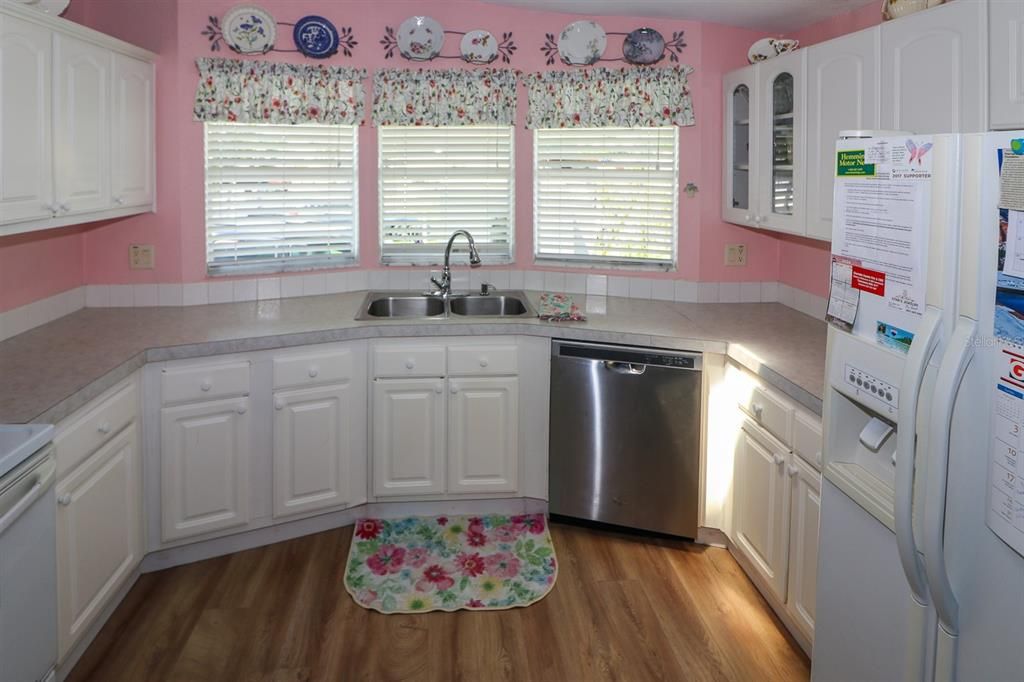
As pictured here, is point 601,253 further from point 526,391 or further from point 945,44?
point 945,44

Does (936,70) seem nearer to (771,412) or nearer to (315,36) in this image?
(771,412)

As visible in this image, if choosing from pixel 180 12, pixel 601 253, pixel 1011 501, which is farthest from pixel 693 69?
pixel 1011 501

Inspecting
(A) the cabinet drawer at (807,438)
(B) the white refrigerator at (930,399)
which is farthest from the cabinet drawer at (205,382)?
(B) the white refrigerator at (930,399)

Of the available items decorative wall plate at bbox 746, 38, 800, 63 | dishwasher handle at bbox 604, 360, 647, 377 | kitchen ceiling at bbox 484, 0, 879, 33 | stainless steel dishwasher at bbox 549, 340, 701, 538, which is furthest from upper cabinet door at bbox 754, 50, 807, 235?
dishwasher handle at bbox 604, 360, 647, 377

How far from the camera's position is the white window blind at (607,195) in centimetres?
440

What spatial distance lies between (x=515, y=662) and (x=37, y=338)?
2.16m

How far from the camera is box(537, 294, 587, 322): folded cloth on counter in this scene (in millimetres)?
3871

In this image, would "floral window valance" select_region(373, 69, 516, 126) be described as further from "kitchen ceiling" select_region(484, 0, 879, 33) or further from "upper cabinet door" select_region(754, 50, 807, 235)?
"upper cabinet door" select_region(754, 50, 807, 235)

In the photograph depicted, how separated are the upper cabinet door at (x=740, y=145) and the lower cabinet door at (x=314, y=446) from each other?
193 centimetres

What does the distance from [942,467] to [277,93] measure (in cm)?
343

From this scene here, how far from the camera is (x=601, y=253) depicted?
4555 millimetres

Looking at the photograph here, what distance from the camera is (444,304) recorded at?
171 inches

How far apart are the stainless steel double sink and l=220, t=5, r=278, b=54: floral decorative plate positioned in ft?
4.19

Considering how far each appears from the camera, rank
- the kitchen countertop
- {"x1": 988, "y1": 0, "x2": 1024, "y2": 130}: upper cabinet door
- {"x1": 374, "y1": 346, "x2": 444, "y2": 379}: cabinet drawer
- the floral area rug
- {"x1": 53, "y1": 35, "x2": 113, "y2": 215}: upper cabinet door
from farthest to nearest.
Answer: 1. {"x1": 374, "y1": 346, "x2": 444, "y2": 379}: cabinet drawer
2. the floral area rug
3. {"x1": 53, "y1": 35, "x2": 113, "y2": 215}: upper cabinet door
4. the kitchen countertop
5. {"x1": 988, "y1": 0, "x2": 1024, "y2": 130}: upper cabinet door
